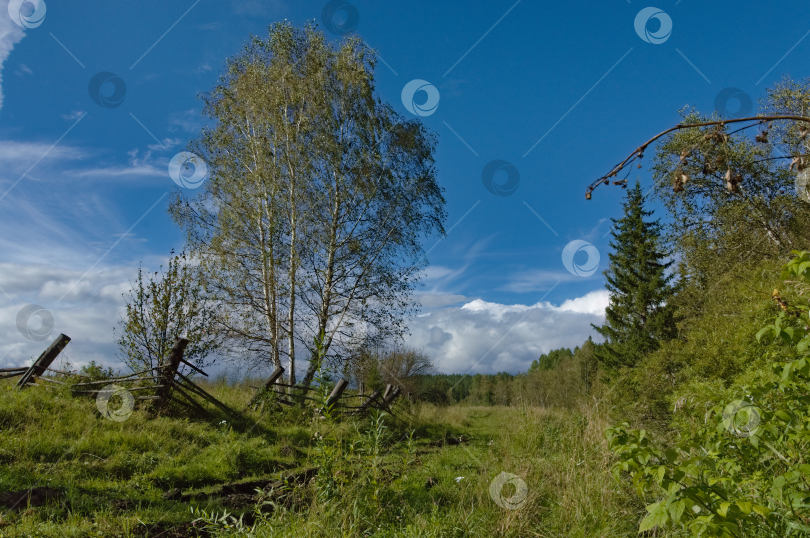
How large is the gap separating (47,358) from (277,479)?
6.84 metres

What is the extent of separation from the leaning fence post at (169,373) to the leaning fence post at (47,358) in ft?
7.79

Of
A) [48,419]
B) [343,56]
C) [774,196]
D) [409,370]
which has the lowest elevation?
[48,419]

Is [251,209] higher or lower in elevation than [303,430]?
higher

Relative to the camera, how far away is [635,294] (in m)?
27.4

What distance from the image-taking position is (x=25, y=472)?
533 centimetres

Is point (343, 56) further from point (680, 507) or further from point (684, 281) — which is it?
point (684, 281)

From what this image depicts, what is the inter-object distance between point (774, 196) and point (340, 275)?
1586cm

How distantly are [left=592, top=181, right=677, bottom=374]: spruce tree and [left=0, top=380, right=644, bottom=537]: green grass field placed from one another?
21227 mm

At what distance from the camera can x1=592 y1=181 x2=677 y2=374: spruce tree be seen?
1027 inches

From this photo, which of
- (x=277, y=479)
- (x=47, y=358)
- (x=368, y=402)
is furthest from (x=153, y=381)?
(x=368, y=402)

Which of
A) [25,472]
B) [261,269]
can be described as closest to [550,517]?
[25,472]

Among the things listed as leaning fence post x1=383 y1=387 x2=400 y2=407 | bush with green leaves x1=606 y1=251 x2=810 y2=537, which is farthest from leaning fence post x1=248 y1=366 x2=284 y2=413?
bush with green leaves x1=606 y1=251 x2=810 y2=537

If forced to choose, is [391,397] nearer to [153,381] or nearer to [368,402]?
[368,402]

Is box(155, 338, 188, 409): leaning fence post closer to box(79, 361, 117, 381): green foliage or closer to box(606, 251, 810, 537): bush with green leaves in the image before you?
box(79, 361, 117, 381): green foliage
